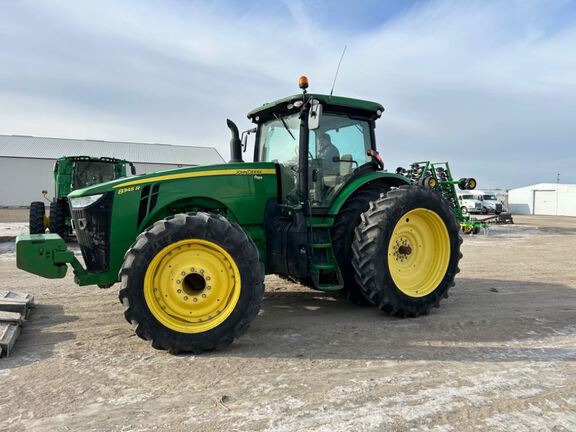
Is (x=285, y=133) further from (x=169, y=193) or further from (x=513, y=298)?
(x=513, y=298)

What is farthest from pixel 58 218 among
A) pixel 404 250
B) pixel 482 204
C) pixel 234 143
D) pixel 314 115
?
pixel 482 204

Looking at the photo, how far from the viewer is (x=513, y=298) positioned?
21.0ft

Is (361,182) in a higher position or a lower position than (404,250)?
higher

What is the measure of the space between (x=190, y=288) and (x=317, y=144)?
221cm

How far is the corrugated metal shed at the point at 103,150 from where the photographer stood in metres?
45.2

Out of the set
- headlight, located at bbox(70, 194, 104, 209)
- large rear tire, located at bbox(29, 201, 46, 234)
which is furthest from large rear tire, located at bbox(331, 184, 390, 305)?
large rear tire, located at bbox(29, 201, 46, 234)

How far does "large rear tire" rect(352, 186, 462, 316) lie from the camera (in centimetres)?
488

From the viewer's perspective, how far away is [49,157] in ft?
146

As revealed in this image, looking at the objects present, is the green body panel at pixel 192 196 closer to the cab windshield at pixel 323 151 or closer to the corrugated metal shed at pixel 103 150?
the cab windshield at pixel 323 151

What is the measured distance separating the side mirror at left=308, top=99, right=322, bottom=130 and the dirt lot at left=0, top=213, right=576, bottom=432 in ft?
6.85

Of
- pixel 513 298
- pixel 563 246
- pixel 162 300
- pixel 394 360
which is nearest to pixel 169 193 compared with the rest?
pixel 162 300

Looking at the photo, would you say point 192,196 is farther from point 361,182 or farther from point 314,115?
point 361,182

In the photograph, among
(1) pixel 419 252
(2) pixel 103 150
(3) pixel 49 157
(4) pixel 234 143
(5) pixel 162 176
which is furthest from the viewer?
(2) pixel 103 150

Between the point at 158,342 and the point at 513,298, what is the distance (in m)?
4.89
